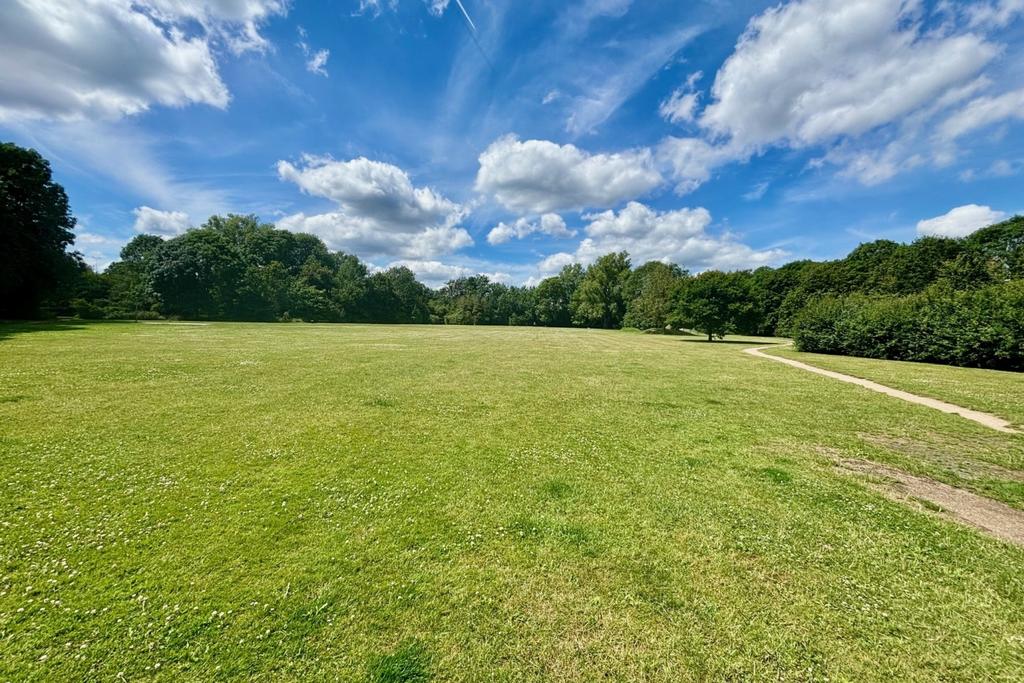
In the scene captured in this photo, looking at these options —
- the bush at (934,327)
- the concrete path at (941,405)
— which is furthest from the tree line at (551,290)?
the concrete path at (941,405)

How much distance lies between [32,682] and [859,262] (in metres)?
96.0

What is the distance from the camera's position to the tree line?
24.5 meters

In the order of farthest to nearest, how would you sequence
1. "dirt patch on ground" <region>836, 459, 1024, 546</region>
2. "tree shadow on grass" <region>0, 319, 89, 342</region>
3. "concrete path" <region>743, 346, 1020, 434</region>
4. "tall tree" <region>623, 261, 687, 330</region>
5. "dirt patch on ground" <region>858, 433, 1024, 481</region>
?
"tall tree" <region>623, 261, 687, 330</region>
"tree shadow on grass" <region>0, 319, 89, 342</region>
"concrete path" <region>743, 346, 1020, 434</region>
"dirt patch on ground" <region>858, 433, 1024, 481</region>
"dirt patch on ground" <region>836, 459, 1024, 546</region>

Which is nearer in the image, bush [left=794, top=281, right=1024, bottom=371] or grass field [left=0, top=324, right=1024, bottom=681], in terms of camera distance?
grass field [left=0, top=324, right=1024, bottom=681]

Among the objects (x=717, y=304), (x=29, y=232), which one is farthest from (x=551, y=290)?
(x=29, y=232)

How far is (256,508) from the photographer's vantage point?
16.0 feet

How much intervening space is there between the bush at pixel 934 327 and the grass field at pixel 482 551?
19166 mm

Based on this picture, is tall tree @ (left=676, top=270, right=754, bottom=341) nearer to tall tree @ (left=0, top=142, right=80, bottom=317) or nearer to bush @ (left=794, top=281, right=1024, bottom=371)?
bush @ (left=794, top=281, right=1024, bottom=371)

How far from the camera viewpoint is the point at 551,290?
100375mm

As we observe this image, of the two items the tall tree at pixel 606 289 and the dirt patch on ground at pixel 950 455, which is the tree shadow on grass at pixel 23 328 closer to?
the dirt patch on ground at pixel 950 455

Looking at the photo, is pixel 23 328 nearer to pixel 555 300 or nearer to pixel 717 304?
pixel 717 304

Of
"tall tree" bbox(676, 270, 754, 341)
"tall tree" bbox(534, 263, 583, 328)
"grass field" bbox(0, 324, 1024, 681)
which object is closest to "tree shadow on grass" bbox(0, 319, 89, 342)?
"grass field" bbox(0, 324, 1024, 681)

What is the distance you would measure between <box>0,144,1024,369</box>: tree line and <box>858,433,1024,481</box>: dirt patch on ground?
2069 centimetres

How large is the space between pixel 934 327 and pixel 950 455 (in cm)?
2372
